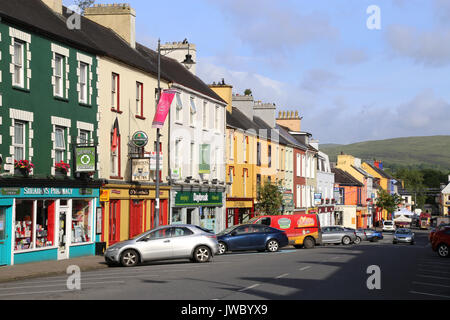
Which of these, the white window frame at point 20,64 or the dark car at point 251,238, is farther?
the dark car at point 251,238

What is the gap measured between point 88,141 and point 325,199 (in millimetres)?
56560

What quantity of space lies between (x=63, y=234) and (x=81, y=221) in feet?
4.77

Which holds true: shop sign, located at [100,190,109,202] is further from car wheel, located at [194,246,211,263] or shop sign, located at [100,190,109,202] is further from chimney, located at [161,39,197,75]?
chimney, located at [161,39,197,75]

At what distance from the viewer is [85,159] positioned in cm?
2883

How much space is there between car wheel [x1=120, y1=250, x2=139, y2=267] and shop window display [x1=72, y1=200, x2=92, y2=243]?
Result: 5399 millimetres

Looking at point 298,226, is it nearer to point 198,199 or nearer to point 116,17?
point 198,199

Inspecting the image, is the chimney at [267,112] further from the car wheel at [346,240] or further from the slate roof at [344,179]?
the slate roof at [344,179]

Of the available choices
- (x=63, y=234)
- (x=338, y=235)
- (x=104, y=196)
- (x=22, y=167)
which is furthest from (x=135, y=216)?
(x=338, y=235)

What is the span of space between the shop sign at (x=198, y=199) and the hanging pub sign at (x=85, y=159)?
13.1 meters

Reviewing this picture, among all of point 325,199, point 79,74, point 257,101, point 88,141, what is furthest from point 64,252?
point 325,199

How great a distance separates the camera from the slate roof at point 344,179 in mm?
97938

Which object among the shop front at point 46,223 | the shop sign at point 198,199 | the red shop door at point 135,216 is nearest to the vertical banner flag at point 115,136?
the shop front at point 46,223

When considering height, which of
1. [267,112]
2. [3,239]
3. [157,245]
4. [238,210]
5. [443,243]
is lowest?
[443,243]
